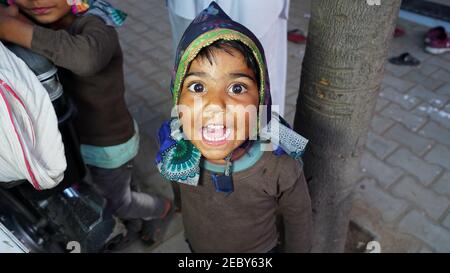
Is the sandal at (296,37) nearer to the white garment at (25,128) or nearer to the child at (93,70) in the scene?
the child at (93,70)

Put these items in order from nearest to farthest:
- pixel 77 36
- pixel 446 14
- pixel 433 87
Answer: pixel 77 36 → pixel 433 87 → pixel 446 14

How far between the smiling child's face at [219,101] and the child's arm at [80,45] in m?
0.51

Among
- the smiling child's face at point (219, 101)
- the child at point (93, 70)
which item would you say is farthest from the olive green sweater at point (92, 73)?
the smiling child's face at point (219, 101)

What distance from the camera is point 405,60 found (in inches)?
170

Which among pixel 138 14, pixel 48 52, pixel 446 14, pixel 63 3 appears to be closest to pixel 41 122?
pixel 48 52

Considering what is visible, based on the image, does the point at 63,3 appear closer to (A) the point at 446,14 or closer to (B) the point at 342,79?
(B) the point at 342,79

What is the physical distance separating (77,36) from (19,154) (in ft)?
1.71

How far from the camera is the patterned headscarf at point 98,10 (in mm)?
1651

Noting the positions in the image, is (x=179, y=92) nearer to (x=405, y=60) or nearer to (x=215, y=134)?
(x=215, y=134)

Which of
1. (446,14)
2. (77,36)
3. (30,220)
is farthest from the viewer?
(446,14)

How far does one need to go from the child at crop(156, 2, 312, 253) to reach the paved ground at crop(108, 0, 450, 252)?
42.6 inches

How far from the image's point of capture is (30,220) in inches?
70.3

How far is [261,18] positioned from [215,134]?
3.26 feet

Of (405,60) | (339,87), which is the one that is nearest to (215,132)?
(339,87)
